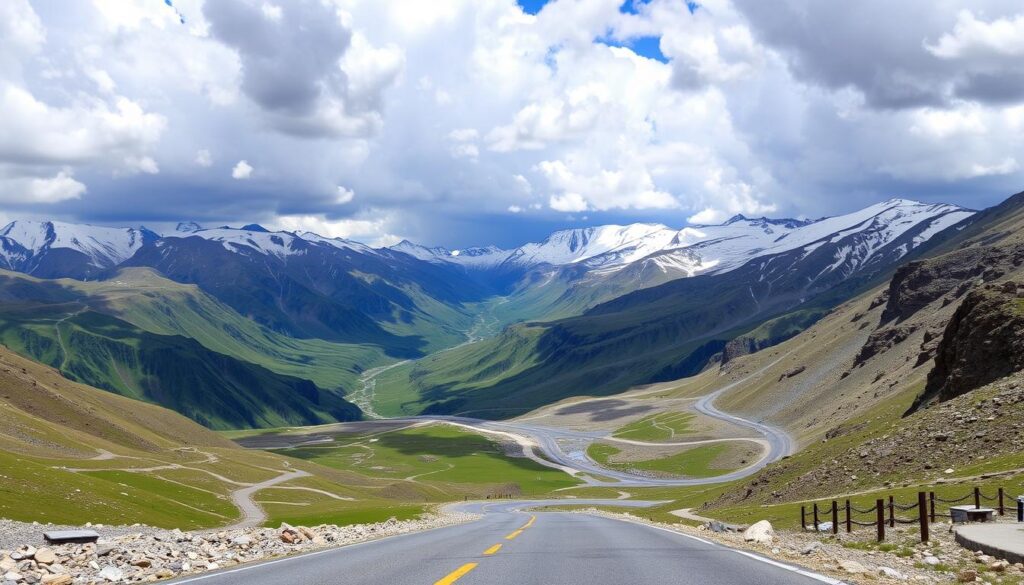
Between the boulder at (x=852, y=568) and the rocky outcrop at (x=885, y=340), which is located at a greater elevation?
the rocky outcrop at (x=885, y=340)

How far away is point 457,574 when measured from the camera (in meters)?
17.7

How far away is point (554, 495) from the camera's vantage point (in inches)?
6314

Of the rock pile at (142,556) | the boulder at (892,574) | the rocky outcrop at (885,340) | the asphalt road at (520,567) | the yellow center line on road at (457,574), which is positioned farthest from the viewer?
the rocky outcrop at (885,340)

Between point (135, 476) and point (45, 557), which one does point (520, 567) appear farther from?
point (135, 476)

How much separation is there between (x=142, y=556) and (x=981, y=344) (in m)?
83.1

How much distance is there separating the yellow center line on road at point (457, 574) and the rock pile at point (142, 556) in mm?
7873

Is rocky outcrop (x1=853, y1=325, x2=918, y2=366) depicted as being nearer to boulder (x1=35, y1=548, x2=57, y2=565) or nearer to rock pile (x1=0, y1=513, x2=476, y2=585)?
rock pile (x1=0, y1=513, x2=476, y2=585)

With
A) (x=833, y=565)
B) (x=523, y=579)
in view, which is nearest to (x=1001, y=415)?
(x=833, y=565)

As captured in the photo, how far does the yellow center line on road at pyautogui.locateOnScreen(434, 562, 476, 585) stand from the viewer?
1653 cm

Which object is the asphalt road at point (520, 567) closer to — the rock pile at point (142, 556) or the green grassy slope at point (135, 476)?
the rock pile at point (142, 556)

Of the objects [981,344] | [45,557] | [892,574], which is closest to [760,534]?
[892,574]

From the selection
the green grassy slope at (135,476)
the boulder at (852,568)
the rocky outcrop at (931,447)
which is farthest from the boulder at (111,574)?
the rocky outcrop at (931,447)

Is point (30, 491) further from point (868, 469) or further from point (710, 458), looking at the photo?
point (710, 458)

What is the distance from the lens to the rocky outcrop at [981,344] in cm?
7512
